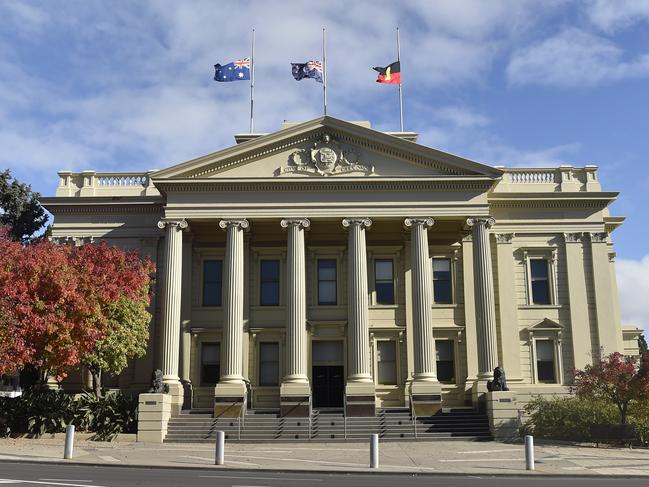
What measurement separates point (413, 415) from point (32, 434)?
14658 millimetres

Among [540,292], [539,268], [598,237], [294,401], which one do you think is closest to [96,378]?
[294,401]

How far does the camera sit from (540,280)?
3719 centimetres

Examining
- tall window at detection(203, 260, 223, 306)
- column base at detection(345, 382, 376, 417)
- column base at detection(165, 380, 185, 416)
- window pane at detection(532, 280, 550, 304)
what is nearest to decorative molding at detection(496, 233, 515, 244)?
window pane at detection(532, 280, 550, 304)

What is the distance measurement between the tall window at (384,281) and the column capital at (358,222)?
11.6 ft

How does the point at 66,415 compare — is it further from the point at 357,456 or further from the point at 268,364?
the point at 357,456

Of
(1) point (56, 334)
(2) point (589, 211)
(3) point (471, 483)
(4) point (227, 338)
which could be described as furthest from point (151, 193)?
(3) point (471, 483)

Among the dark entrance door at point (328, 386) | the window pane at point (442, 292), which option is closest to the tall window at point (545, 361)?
the window pane at point (442, 292)

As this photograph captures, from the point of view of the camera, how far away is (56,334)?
27688 mm

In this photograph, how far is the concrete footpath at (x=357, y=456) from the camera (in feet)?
69.4

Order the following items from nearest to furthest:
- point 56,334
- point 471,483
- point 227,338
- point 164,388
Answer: point 471,483, point 56,334, point 164,388, point 227,338

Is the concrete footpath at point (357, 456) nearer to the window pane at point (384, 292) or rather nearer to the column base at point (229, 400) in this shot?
the column base at point (229, 400)

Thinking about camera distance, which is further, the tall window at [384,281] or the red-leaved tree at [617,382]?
the tall window at [384,281]

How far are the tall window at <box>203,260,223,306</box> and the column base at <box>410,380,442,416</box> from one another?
10.6 m

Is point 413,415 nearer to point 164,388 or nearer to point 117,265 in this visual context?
point 164,388
